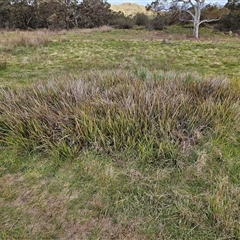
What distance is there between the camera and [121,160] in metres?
2.45

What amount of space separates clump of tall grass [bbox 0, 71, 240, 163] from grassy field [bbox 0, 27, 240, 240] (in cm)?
1

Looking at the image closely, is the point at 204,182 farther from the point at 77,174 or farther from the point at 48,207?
the point at 48,207

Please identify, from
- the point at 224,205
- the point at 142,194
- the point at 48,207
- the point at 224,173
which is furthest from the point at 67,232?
the point at 224,173

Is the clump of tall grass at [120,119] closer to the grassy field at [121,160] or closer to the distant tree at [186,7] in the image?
the grassy field at [121,160]

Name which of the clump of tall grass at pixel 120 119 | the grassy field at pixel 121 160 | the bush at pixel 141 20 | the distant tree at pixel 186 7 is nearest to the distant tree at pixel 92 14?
the bush at pixel 141 20

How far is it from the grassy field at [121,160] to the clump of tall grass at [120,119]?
1cm

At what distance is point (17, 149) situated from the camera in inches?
103

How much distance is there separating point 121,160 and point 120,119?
1.72 ft

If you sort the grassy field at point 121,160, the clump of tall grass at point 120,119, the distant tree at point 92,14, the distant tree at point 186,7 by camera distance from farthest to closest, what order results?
the distant tree at point 92,14
the distant tree at point 186,7
the clump of tall grass at point 120,119
the grassy field at point 121,160

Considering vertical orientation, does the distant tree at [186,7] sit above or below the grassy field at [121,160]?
above

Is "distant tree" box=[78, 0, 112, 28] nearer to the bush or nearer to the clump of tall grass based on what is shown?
the bush

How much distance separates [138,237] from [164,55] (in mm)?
8267

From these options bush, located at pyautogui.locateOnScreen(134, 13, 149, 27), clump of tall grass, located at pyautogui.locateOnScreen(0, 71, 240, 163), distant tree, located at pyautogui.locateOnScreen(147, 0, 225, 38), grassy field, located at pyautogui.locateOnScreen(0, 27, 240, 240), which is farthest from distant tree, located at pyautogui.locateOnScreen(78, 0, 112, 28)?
clump of tall grass, located at pyautogui.locateOnScreen(0, 71, 240, 163)

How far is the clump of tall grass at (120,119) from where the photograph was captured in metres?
2.58
